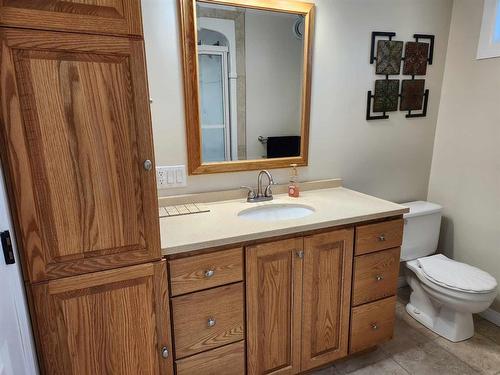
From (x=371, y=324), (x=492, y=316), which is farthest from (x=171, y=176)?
(x=492, y=316)

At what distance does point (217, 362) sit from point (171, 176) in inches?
35.9

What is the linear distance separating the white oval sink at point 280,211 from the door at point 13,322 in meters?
1.05

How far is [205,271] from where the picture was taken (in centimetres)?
128

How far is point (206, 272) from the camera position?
1.28m

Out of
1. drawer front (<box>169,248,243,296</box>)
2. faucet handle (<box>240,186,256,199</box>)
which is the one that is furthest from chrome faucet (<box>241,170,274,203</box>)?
drawer front (<box>169,248,243,296</box>)

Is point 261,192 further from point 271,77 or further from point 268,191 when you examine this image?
point 271,77

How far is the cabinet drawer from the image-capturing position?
1696mm

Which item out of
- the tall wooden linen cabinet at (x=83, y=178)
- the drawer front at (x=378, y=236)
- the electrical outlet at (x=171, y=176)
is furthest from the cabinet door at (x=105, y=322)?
the drawer front at (x=378, y=236)

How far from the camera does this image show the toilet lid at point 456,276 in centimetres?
182

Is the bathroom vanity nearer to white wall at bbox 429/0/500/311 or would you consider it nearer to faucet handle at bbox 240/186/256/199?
faucet handle at bbox 240/186/256/199

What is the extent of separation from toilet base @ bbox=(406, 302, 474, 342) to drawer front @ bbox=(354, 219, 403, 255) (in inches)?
29.3

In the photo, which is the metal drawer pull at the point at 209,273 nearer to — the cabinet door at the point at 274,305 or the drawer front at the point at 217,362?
the cabinet door at the point at 274,305

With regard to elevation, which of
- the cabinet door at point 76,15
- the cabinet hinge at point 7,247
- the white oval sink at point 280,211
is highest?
the cabinet door at point 76,15

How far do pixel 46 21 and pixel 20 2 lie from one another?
70 mm
